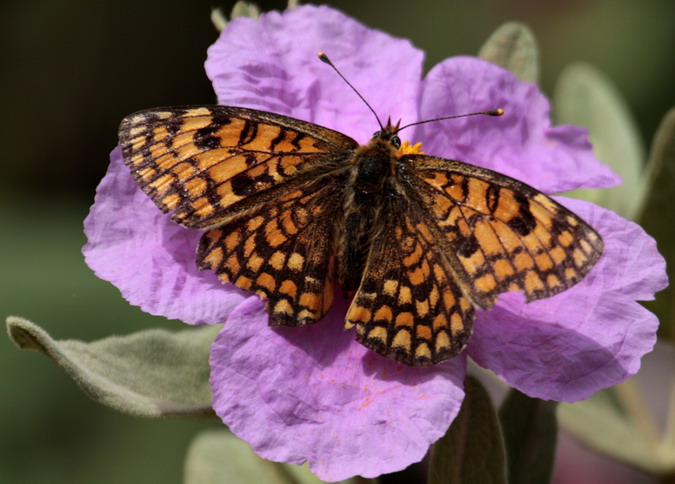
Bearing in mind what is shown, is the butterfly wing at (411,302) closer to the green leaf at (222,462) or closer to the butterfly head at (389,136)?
the butterfly head at (389,136)

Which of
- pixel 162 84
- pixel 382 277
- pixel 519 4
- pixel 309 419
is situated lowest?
pixel 162 84

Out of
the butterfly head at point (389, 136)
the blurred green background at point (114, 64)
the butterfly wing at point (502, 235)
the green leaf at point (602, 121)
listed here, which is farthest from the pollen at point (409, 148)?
the blurred green background at point (114, 64)

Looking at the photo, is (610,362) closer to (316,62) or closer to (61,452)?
(316,62)

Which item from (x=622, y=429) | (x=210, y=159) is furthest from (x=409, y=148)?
(x=622, y=429)

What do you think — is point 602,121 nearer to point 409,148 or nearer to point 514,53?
point 514,53

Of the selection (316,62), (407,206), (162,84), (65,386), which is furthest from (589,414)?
(162,84)

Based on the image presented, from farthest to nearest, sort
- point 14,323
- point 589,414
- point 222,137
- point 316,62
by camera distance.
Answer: point 589,414 < point 316,62 < point 222,137 < point 14,323

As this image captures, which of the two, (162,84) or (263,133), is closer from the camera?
(263,133)
